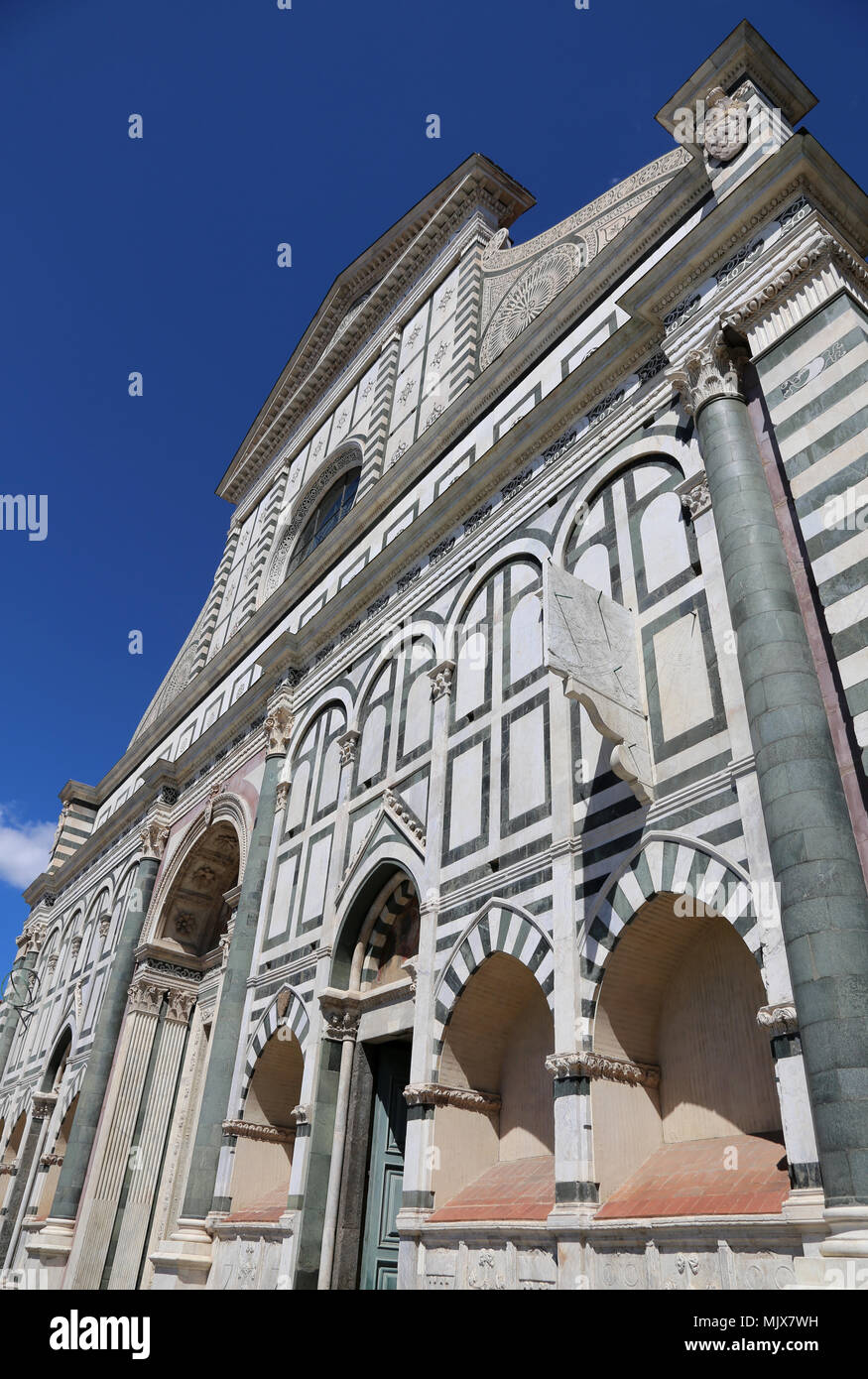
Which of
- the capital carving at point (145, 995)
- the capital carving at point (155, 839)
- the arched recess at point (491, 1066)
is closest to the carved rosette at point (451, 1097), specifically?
the arched recess at point (491, 1066)

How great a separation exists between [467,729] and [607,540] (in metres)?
2.59

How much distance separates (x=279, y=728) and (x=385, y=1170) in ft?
22.5

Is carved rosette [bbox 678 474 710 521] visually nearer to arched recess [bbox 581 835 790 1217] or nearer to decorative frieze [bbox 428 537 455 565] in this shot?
arched recess [bbox 581 835 790 1217]

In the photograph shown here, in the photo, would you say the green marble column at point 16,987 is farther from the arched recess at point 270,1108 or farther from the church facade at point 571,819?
the arched recess at point 270,1108

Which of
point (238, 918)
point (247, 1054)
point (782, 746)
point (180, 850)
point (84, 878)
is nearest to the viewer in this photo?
point (782, 746)

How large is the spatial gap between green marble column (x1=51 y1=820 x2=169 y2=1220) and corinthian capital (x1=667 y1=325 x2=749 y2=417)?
562 inches

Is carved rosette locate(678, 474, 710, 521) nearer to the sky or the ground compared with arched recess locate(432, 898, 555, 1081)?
nearer to the sky

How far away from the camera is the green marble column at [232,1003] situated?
1159 centimetres

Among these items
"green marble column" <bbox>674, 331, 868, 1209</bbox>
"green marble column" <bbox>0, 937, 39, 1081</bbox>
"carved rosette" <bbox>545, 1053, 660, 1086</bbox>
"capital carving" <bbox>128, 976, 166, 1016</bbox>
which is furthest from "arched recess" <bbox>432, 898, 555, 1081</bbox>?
"green marble column" <bbox>0, 937, 39, 1081</bbox>

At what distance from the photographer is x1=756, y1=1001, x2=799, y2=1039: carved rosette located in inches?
212

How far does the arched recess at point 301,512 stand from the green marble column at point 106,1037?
237 inches

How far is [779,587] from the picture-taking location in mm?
6562
